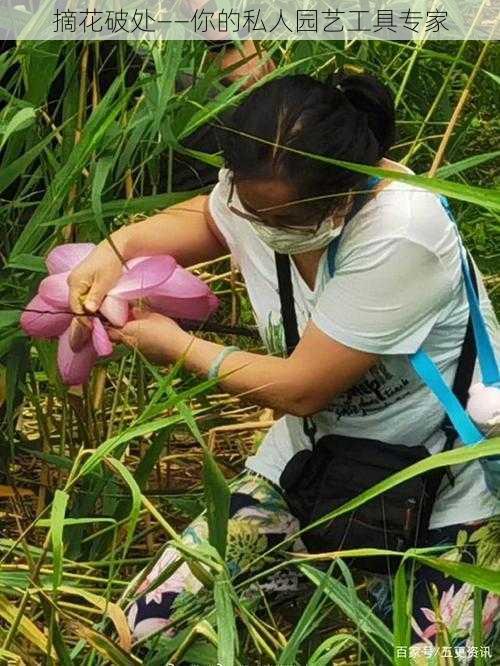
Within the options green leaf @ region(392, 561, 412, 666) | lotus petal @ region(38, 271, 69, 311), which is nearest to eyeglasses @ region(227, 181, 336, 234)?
lotus petal @ region(38, 271, 69, 311)

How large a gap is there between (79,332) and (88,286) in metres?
0.05

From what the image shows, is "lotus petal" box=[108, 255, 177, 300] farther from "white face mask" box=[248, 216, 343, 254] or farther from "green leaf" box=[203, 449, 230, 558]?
"green leaf" box=[203, 449, 230, 558]

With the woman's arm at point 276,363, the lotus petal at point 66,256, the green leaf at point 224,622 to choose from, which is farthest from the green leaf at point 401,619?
the lotus petal at point 66,256

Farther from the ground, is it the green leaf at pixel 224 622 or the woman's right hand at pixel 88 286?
the woman's right hand at pixel 88 286

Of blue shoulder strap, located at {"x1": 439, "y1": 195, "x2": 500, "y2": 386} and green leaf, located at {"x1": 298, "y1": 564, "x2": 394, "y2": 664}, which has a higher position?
blue shoulder strap, located at {"x1": 439, "y1": 195, "x2": 500, "y2": 386}

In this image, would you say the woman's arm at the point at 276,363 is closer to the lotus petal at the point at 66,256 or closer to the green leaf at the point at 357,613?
the lotus petal at the point at 66,256

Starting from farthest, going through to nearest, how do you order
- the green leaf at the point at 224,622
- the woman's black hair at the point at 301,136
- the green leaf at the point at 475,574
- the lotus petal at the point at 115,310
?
the lotus petal at the point at 115,310
the woman's black hair at the point at 301,136
the green leaf at the point at 224,622
the green leaf at the point at 475,574

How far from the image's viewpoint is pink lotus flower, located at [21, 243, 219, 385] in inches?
58.2

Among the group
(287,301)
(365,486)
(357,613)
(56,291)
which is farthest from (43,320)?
(357,613)

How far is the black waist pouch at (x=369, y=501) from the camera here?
1507mm

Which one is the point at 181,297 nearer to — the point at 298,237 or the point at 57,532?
the point at 298,237

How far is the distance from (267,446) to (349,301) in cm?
33

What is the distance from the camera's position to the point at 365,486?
1.52m

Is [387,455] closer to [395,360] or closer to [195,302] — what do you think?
[395,360]
